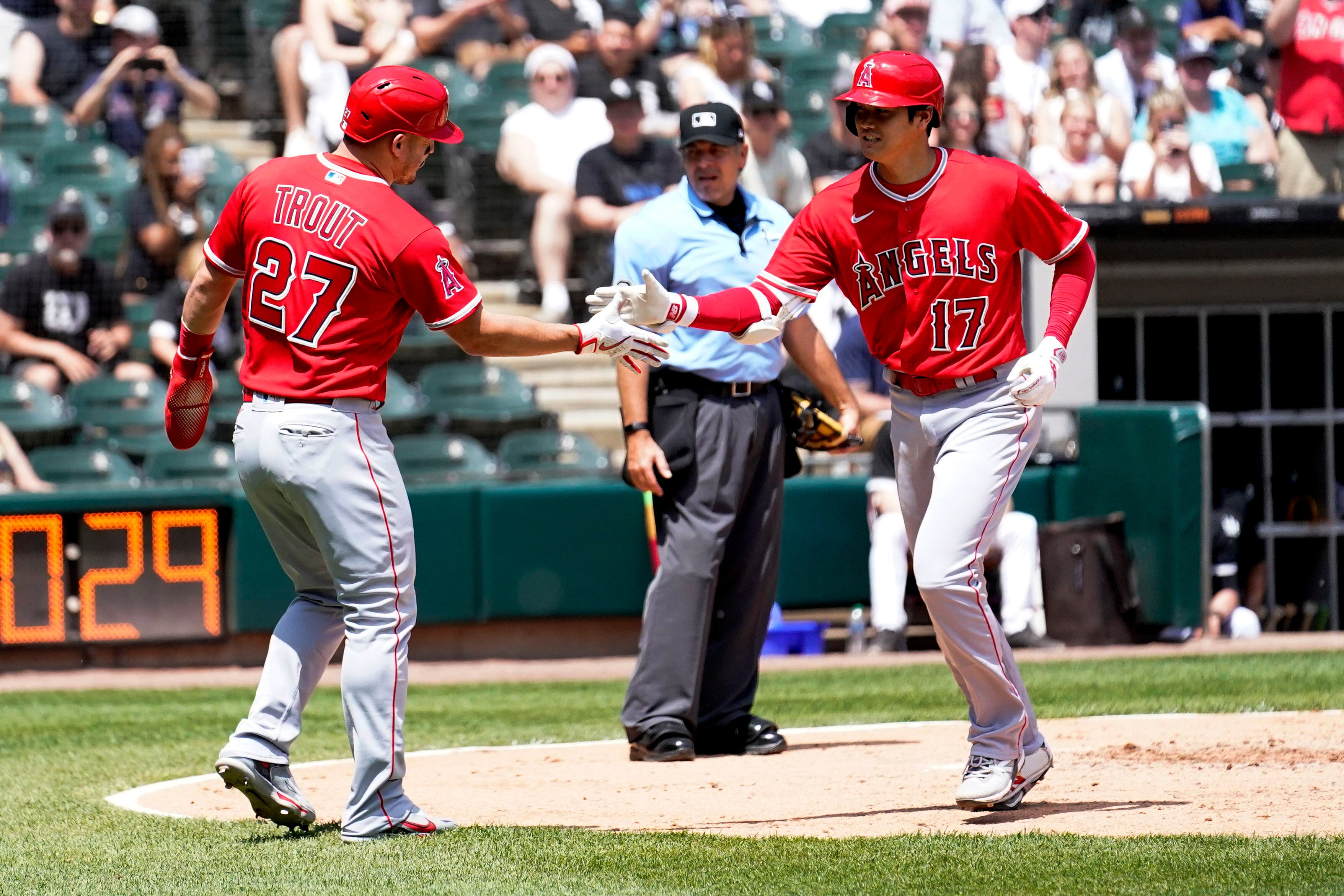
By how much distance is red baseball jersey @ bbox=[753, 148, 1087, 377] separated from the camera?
459 cm

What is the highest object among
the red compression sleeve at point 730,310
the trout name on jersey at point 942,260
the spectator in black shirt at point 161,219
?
the spectator in black shirt at point 161,219

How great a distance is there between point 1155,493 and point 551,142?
15.4 ft

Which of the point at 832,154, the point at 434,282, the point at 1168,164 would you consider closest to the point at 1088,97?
the point at 1168,164

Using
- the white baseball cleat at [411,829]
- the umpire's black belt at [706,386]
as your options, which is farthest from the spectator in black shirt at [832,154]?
the white baseball cleat at [411,829]

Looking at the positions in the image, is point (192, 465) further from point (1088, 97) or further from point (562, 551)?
point (1088, 97)

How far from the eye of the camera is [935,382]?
15.3 ft

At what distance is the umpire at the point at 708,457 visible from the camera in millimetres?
5781

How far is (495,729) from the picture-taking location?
7.03m

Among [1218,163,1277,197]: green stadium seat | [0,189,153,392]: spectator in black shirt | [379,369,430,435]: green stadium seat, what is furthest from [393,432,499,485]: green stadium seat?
[1218,163,1277,197]: green stadium seat

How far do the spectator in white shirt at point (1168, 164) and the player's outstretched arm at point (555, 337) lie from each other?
8.15m

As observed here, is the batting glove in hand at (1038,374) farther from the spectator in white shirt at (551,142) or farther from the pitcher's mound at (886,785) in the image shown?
the spectator in white shirt at (551,142)

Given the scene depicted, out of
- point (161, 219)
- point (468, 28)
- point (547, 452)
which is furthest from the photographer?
point (468, 28)

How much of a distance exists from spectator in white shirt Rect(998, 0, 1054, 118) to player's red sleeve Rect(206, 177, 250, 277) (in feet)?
28.9

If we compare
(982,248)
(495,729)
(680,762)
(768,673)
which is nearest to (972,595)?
(982,248)
